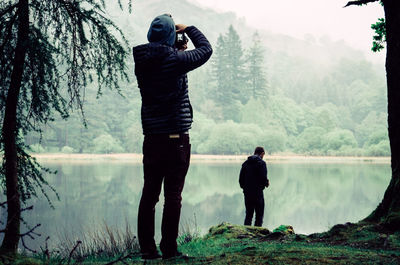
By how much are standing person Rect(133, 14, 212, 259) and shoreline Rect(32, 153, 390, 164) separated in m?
53.1

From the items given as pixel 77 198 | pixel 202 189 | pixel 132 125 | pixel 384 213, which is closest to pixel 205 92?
pixel 132 125

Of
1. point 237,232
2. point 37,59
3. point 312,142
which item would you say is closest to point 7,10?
point 37,59

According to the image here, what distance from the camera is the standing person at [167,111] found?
3281 mm

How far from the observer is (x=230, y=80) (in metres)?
77.6

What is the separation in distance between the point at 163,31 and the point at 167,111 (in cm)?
56

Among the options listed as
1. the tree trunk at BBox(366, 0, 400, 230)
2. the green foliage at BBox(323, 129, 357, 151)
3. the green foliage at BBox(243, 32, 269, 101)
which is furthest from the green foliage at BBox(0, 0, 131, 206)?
the green foliage at BBox(243, 32, 269, 101)

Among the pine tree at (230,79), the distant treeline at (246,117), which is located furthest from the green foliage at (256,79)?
the pine tree at (230,79)

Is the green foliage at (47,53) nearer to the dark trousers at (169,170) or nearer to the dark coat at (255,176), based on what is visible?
the dark trousers at (169,170)

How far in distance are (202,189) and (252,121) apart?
122ft

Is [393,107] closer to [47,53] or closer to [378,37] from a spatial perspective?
[378,37]

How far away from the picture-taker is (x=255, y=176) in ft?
26.0

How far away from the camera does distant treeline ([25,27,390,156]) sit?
61.1 m

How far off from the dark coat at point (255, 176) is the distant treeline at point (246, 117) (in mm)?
51019

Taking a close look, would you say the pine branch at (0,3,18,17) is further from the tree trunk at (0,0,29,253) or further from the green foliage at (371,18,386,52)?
the green foliage at (371,18,386,52)
